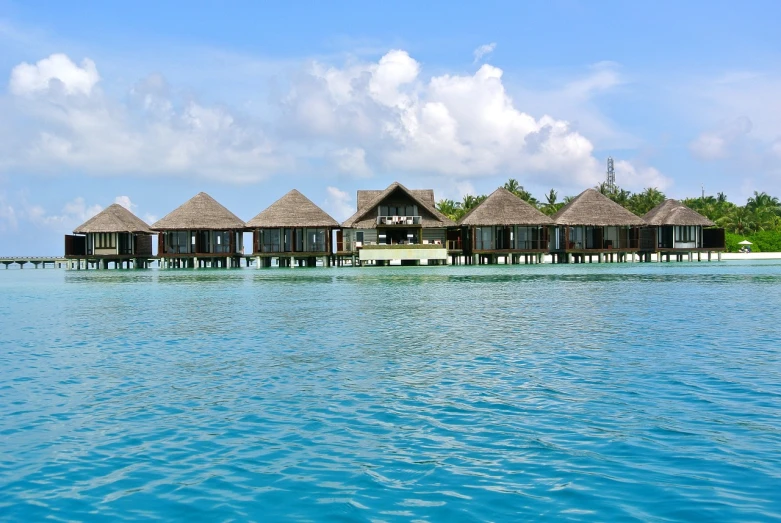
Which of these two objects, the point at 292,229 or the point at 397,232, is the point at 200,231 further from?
the point at 397,232

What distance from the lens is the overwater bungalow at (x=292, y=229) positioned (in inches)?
1916

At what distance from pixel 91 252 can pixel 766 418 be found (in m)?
54.0

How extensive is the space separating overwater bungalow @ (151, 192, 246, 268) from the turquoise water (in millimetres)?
35858

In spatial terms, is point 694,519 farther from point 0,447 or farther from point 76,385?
Answer: point 76,385

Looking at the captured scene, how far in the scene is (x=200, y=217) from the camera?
1994 inches

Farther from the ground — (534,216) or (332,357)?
(534,216)

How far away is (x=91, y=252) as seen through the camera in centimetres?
5384

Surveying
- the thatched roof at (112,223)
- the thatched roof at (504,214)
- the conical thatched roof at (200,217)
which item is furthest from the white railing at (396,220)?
the thatched roof at (112,223)

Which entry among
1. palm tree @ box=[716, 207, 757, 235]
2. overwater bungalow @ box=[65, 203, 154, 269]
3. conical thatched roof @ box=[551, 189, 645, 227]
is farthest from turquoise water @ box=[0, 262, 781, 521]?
palm tree @ box=[716, 207, 757, 235]

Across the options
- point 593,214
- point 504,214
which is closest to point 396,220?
point 504,214

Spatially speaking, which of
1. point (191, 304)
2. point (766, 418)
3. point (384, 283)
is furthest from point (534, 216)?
point (766, 418)

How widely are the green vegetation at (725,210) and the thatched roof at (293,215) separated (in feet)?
63.2

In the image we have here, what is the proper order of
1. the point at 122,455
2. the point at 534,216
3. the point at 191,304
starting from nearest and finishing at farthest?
the point at 122,455 → the point at 191,304 → the point at 534,216

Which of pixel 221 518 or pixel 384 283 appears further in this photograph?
pixel 384 283
